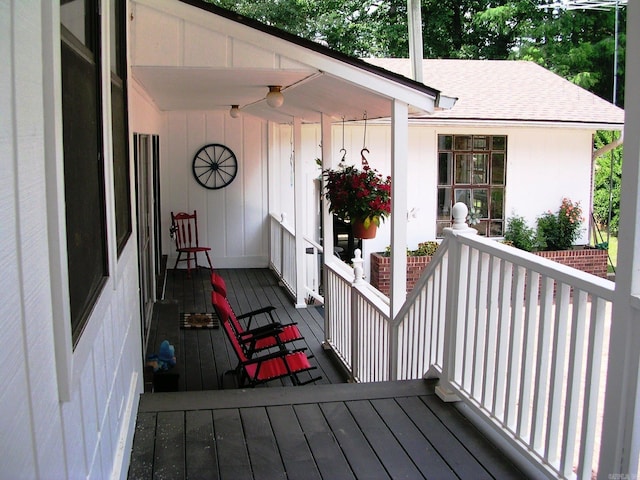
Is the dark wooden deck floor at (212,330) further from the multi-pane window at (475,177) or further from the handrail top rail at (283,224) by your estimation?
the multi-pane window at (475,177)

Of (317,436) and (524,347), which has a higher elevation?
(524,347)

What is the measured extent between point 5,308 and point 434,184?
9.73m

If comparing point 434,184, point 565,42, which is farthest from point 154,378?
point 565,42

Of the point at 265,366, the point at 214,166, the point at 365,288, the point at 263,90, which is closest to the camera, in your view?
the point at 265,366

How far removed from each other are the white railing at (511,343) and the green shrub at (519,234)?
260 inches

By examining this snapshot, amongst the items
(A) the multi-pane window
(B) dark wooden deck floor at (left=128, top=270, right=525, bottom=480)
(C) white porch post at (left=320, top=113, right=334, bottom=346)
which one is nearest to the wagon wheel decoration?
(A) the multi-pane window

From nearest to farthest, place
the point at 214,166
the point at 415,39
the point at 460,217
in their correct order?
the point at 460,217 < the point at 415,39 < the point at 214,166

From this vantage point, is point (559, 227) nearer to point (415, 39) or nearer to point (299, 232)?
point (299, 232)

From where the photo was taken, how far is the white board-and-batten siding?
36.4 inches

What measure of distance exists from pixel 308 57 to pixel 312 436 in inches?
87.6

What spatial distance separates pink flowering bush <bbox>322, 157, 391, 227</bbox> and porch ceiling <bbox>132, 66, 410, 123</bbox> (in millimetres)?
549

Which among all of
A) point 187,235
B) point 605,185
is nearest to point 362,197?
point 187,235

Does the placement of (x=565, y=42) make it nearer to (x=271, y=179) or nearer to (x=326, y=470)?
(x=271, y=179)

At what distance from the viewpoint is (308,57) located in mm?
4031
